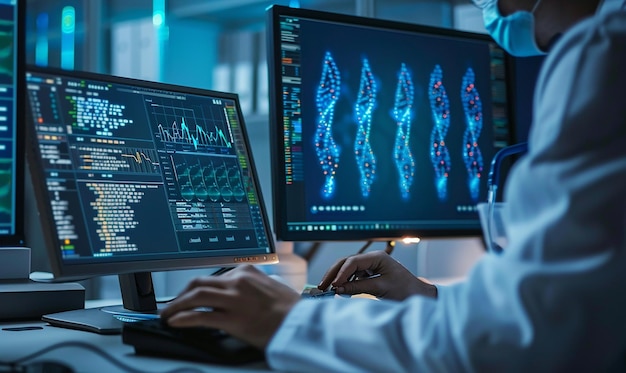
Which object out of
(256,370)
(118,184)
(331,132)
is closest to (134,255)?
(118,184)

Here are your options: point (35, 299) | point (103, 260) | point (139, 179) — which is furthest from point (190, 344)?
point (35, 299)

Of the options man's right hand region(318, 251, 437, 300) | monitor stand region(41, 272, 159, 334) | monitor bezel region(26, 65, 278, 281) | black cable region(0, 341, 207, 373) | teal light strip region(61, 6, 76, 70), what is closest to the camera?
black cable region(0, 341, 207, 373)

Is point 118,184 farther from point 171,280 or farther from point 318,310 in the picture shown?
point 171,280

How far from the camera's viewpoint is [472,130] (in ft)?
5.75

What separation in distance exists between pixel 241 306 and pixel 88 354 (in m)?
0.21

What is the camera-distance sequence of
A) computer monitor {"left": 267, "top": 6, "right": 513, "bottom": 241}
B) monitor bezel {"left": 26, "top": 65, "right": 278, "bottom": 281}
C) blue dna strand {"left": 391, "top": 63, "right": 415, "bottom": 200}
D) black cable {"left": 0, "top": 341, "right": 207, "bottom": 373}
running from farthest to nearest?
blue dna strand {"left": 391, "top": 63, "right": 415, "bottom": 200}
computer monitor {"left": 267, "top": 6, "right": 513, "bottom": 241}
monitor bezel {"left": 26, "top": 65, "right": 278, "bottom": 281}
black cable {"left": 0, "top": 341, "right": 207, "bottom": 373}

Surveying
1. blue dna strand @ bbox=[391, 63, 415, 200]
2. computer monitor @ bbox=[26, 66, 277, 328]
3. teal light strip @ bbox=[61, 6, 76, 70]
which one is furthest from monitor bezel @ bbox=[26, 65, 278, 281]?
teal light strip @ bbox=[61, 6, 76, 70]

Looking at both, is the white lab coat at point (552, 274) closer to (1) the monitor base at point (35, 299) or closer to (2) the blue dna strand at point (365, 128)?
(1) the monitor base at point (35, 299)

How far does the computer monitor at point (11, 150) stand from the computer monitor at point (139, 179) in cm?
11

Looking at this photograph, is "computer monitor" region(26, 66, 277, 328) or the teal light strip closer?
"computer monitor" region(26, 66, 277, 328)

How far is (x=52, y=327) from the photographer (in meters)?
1.23

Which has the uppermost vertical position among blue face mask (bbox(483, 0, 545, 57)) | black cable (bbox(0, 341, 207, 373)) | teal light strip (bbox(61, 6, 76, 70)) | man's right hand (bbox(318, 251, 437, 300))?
teal light strip (bbox(61, 6, 76, 70))

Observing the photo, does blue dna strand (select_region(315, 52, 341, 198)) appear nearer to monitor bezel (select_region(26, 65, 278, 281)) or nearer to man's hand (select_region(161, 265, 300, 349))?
monitor bezel (select_region(26, 65, 278, 281))

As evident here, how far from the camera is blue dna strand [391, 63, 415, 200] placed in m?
1.64
